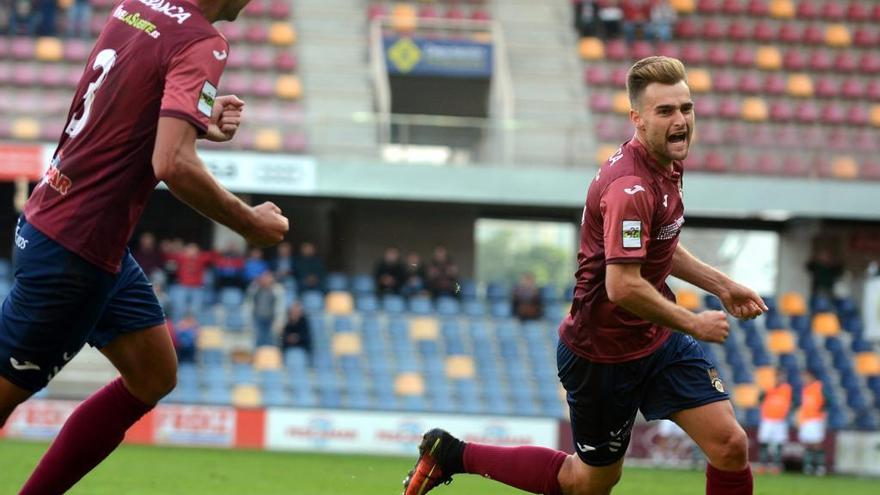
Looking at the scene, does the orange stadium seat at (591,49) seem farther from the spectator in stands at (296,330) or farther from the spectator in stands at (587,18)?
the spectator in stands at (296,330)

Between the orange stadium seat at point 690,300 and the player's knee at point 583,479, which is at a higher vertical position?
the player's knee at point 583,479

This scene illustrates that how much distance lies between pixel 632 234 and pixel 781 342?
16.9 m

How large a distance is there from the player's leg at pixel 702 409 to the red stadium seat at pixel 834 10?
2162cm

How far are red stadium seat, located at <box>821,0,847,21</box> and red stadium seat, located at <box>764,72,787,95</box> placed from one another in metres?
2.07

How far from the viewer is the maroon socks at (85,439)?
5.24 metres

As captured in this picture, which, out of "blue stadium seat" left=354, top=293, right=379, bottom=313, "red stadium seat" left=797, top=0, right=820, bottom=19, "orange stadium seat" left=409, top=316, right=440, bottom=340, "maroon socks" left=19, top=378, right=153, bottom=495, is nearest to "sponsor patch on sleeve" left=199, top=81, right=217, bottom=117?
"maroon socks" left=19, top=378, right=153, bottom=495

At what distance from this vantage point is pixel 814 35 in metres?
25.6

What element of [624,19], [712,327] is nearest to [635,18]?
[624,19]

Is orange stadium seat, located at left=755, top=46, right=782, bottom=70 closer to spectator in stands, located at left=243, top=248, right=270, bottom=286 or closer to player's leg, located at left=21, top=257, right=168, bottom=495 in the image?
spectator in stands, located at left=243, top=248, right=270, bottom=286

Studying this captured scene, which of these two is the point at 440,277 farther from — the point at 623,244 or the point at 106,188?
the point at 106,188

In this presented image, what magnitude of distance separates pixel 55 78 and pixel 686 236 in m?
11.7

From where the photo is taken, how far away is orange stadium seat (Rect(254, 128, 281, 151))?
19.5m

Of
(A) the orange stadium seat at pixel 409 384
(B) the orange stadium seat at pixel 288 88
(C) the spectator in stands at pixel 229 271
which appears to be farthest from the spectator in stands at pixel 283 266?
(B) the orange stadium seat at pixel 288 88

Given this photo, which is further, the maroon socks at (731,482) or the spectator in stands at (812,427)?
the spectator in stands at (812,427)
